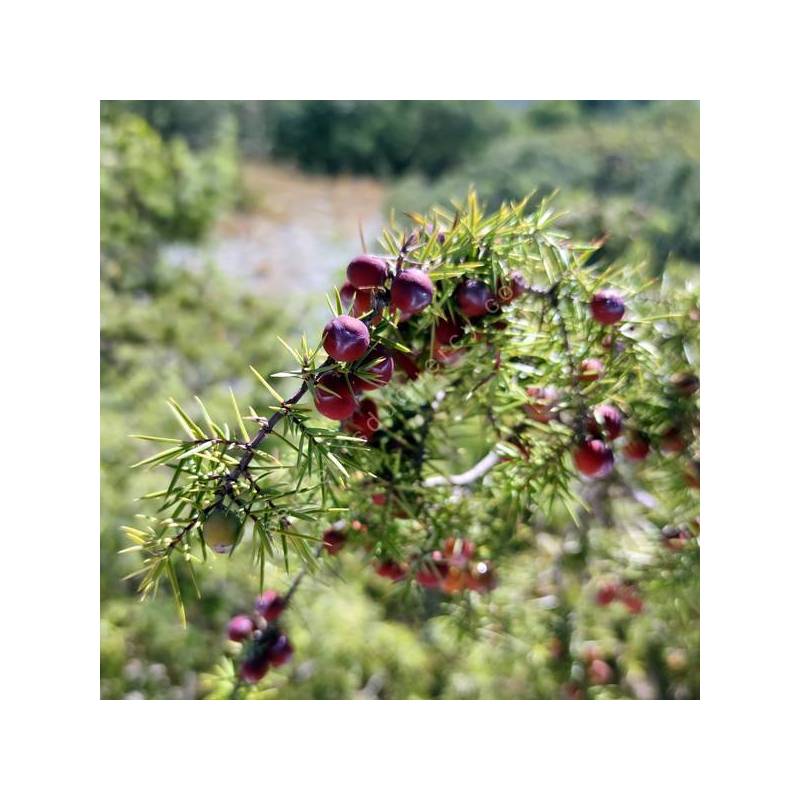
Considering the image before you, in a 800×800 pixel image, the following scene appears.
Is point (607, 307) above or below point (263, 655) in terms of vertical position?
above

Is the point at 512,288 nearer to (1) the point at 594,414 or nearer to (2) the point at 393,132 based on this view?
(1) the point at 594,414

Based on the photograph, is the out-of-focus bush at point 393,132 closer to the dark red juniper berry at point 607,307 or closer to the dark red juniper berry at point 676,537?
the dark red juniper berry at point 676,537

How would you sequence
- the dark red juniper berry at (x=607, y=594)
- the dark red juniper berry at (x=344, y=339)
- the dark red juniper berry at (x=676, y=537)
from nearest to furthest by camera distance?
the dark red juniper berry at (x=344, y=339), the dark red juniper berry at (x=676, y=537), the dark red juniper berry at (x=607, y=594)

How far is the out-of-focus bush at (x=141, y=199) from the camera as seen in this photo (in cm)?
A: 190

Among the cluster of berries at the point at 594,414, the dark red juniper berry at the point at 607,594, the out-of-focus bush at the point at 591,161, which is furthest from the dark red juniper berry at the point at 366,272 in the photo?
the out-of-focus bush at the point at 591,161

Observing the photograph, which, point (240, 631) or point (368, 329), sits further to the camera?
point (240, 631)

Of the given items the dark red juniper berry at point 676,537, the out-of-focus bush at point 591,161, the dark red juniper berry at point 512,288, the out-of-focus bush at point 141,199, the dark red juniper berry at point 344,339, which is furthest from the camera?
the out-of-focus bush at point 591,161

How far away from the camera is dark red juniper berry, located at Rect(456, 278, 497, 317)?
1.61ft

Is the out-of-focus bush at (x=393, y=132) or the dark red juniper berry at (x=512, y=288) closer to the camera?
the dark red juniper berry at (x=512, y=288)

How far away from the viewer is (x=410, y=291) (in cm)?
44

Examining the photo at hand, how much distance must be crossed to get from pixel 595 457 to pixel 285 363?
110 cm

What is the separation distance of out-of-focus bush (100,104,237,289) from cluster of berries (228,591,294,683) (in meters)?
1.47

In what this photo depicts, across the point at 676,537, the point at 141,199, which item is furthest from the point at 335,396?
the point at 141,199
